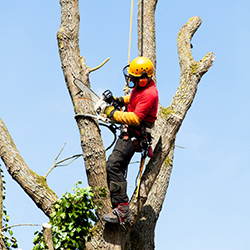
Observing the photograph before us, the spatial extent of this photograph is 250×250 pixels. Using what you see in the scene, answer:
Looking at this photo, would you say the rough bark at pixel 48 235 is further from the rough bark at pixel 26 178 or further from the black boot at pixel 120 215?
the black boot at pixel 120 215

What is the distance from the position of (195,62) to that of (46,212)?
10.7 ft

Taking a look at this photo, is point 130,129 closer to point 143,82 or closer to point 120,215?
point 143,82

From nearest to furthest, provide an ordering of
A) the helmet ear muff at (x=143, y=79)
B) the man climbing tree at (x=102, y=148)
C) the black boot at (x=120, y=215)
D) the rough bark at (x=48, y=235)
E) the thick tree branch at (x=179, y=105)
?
the rough bark at (x=48, y=235) < the black boot at (x=120, y=215) < the man climbing tree at (x=102, y=148) < the helmet ear muff at (x=143, y=79) < the thick tree branch at (x=179, y=105)

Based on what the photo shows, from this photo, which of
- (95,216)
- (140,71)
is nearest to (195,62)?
(140,71)

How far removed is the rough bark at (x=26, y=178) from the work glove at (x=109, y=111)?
1.25 meters

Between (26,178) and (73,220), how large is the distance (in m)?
0.85

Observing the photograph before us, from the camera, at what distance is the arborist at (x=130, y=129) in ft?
16.9

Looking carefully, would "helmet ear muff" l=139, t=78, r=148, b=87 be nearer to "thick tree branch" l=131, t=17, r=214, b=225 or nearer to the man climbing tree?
the man climbing tree

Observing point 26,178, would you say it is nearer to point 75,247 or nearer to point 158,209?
point 75,247

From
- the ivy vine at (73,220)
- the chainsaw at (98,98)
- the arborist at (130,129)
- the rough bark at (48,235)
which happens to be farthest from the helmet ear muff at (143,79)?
the rough bark at (48,235)

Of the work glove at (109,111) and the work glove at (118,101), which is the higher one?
the work glove at (118,101)

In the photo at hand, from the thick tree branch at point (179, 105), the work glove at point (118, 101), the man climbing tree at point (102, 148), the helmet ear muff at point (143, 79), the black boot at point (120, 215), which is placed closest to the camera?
the black boot at point (120, 215)

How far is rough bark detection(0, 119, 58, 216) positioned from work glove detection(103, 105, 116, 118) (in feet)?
4.10

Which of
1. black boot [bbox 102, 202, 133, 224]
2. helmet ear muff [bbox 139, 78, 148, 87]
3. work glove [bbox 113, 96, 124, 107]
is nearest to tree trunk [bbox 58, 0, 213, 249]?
black boot [bbox 102, 202, 133, 224]
